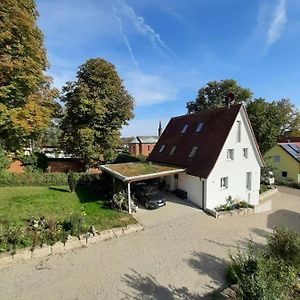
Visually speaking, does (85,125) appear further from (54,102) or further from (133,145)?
(133,145)

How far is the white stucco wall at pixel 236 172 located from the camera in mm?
18297

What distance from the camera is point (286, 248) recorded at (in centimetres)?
973

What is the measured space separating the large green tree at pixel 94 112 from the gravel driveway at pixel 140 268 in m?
13.9

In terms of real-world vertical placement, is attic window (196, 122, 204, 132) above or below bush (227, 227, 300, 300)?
above

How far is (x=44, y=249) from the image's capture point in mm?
11305

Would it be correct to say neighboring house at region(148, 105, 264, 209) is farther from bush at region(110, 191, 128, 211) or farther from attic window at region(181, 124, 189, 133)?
bush at region(110, 191, 128, 211)

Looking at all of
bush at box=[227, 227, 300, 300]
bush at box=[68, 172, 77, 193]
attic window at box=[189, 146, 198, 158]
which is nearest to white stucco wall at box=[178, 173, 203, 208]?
attic window at box=[189, 146, 198, 158]

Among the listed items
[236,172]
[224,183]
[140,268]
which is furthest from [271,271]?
[236,172]

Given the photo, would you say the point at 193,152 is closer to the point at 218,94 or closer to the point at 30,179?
the point at 30,179

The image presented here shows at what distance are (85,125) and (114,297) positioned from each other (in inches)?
775

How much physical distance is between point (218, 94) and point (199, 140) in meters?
21.7

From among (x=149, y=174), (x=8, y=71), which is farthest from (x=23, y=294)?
(x=8, y=71)

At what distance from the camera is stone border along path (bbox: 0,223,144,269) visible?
10537mm

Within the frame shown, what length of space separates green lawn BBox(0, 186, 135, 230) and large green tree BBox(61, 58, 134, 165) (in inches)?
231
